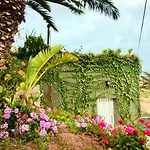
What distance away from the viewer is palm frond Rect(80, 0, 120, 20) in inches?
592

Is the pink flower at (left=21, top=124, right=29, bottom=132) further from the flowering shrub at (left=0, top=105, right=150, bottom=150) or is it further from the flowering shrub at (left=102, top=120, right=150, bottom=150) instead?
the flowering shrub at (left=102, top=120, right=150, bottom=150)

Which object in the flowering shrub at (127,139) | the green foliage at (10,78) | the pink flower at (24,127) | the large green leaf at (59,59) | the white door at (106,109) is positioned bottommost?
the flowering shrub at (127,139)

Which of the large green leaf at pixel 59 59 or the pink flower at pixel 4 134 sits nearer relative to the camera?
the pink flower at pixel 4 134

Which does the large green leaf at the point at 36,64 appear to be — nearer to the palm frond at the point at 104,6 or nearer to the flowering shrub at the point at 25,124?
the flowering shrub at the point at 25,124

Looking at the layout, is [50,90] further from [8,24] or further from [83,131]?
[83,131]

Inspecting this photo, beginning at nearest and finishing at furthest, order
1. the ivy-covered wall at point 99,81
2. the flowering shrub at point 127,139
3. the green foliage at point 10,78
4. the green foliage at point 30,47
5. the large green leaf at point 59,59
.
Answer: the flowering shrub at point 127,139 < the large green leaf at point 59,59 < the green foliage at point 10,78 < the green foliage at point 30,47 < the ivy-covered wall at point 99,81

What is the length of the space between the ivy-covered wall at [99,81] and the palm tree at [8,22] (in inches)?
196

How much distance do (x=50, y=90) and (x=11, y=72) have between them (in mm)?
4499

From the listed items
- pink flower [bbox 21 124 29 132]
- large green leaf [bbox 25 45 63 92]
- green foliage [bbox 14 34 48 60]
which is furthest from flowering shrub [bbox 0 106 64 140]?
green foliage [bbox 14 34 48 60]

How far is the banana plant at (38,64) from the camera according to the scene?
7703 mm

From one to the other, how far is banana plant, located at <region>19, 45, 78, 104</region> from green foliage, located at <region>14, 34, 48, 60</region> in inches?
204

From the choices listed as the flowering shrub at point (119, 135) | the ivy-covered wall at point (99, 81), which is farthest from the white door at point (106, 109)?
the flowering shrub at point (119, 135)

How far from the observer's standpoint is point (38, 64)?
8.12m

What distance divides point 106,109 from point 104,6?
4.01 meters
